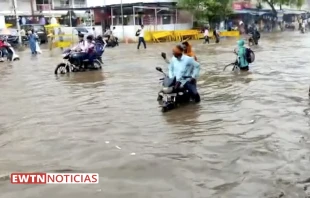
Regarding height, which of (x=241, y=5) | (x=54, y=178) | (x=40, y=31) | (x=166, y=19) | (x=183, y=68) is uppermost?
(x=241, y=5)

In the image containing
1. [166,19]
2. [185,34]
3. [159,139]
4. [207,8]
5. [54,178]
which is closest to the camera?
[54,178]

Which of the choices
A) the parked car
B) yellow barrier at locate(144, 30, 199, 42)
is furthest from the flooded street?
the parked car

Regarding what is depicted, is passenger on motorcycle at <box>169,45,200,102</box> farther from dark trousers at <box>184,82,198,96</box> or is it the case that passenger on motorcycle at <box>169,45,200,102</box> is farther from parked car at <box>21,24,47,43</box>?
parked car at <box>21,24,47,43</box>

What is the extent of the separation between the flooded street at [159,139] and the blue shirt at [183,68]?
652mm

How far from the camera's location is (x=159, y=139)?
6.71 m

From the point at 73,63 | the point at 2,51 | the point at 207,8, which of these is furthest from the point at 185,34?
the point at 73,63

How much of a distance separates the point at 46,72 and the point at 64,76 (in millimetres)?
1772

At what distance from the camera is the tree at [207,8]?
40.2 m

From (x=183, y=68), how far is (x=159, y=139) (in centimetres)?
246

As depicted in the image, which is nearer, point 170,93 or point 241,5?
point 170,93

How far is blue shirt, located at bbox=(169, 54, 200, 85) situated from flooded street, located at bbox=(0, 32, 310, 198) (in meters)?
0.65

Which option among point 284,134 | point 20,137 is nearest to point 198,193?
point 284,134

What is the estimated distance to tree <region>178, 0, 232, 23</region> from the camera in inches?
1583

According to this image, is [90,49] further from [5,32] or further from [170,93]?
[5,32]
